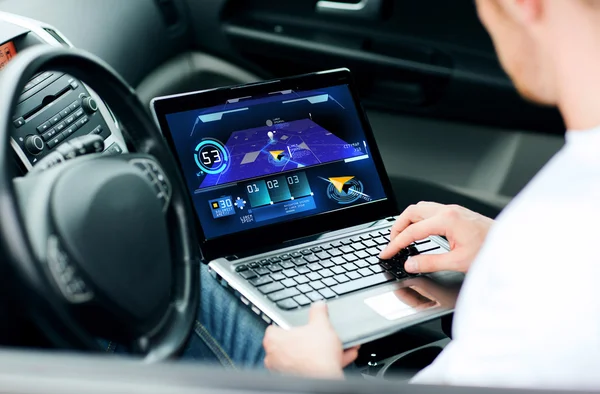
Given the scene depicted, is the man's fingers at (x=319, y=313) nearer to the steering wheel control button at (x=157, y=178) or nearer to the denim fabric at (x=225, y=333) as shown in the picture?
the denim fabric at (x=225, y=333)

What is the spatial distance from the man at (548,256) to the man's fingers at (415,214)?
0.41 metres

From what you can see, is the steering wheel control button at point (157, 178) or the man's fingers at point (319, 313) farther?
the man's fingers at point (319, 313)

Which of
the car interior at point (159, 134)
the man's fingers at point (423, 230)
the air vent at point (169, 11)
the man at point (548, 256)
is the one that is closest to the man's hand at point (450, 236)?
the man's fingers at point (423, 230)

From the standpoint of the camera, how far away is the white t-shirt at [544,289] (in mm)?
677

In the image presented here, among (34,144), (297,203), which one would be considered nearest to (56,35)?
(34,144)

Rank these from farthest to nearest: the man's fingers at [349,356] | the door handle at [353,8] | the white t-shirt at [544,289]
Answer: the door handle at [353,8] < the man's fingers at [349,356] < the white t-shirt at [544,289]

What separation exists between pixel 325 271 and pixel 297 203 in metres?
0.16

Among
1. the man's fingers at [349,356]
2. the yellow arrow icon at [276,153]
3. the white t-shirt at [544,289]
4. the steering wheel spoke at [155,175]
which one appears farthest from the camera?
the yellow arrow icon at [276,153]

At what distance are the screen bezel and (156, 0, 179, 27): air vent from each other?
0.62 metres

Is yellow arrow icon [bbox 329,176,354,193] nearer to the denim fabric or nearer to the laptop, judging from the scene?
the laptop

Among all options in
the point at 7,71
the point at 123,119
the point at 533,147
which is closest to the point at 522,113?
the point at 533,147

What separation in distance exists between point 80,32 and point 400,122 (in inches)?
29.5

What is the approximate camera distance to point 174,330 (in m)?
0.86

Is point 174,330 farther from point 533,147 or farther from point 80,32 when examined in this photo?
point 533,147
